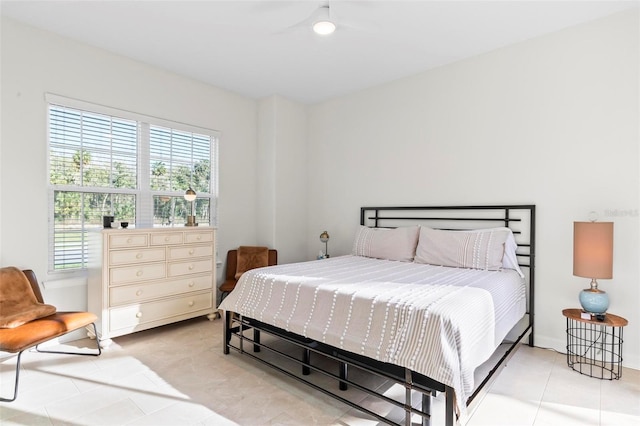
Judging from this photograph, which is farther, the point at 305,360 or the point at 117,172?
the point at 117,172

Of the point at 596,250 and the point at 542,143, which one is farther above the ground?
the point at 542,143

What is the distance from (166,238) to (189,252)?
290mm

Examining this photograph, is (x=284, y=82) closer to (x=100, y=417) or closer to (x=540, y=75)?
(x=540, y=75)

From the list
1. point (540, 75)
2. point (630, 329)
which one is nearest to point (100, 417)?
point (630, 329)

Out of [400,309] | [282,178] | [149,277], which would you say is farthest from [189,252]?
[400,309]

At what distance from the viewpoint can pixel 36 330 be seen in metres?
2.40

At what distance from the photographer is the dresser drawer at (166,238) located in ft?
10.9

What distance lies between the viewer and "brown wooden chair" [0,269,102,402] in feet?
7.29

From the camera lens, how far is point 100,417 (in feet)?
6.52

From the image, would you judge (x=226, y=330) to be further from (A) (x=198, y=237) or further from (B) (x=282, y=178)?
(B) (x=282, y=178)

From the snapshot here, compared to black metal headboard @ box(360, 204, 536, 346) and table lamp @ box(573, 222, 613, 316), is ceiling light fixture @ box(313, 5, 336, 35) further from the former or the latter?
table lamp @ box(573, 222, 613, 316)

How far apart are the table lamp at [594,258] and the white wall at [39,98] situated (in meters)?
4.04

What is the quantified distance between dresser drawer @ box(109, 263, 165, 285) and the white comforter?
942 millimetres

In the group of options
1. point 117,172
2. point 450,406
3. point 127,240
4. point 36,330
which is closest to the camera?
point 450,406
